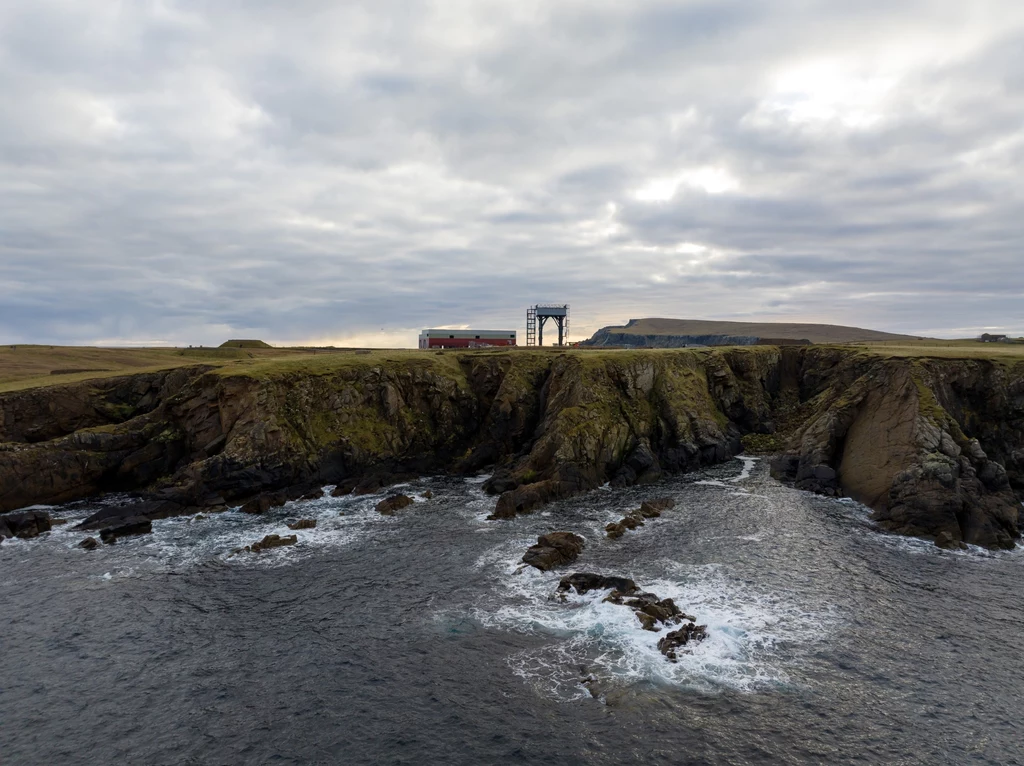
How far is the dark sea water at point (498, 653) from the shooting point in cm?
2430

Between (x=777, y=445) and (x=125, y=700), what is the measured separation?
258ft

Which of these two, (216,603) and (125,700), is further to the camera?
(216,603)

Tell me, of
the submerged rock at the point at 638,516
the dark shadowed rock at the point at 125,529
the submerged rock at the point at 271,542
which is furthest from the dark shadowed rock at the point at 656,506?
the dark shadowed rock at the point at 125,529

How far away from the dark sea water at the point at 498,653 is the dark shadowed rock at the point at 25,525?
3328mm

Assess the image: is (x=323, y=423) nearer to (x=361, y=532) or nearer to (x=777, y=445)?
(x=361, y=532)

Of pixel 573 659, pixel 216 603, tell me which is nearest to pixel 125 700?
pixel 216 603

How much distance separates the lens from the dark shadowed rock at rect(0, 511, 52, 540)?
4919 cm

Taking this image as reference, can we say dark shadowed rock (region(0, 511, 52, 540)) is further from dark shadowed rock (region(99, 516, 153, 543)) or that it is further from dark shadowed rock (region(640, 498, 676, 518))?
dark shadowed rock (region(640, 498, 676, 518))

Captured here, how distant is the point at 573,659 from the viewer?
3031cm

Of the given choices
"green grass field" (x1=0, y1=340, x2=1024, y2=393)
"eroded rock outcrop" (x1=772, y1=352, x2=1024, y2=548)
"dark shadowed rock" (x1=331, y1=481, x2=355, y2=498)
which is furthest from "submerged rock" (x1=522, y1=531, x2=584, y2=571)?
"green grass field" (x1=0, y1=340, x2=1024, y2=393)

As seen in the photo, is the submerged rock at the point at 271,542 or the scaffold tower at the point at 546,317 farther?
the scaffold tower at the point at 546,317

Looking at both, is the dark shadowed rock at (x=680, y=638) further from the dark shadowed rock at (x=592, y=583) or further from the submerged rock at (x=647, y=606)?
the dark shadowed rock at (x=592, y=583)

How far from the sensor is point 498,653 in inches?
1217

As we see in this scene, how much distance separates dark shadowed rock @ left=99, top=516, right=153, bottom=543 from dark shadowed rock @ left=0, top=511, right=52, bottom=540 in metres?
5.92
